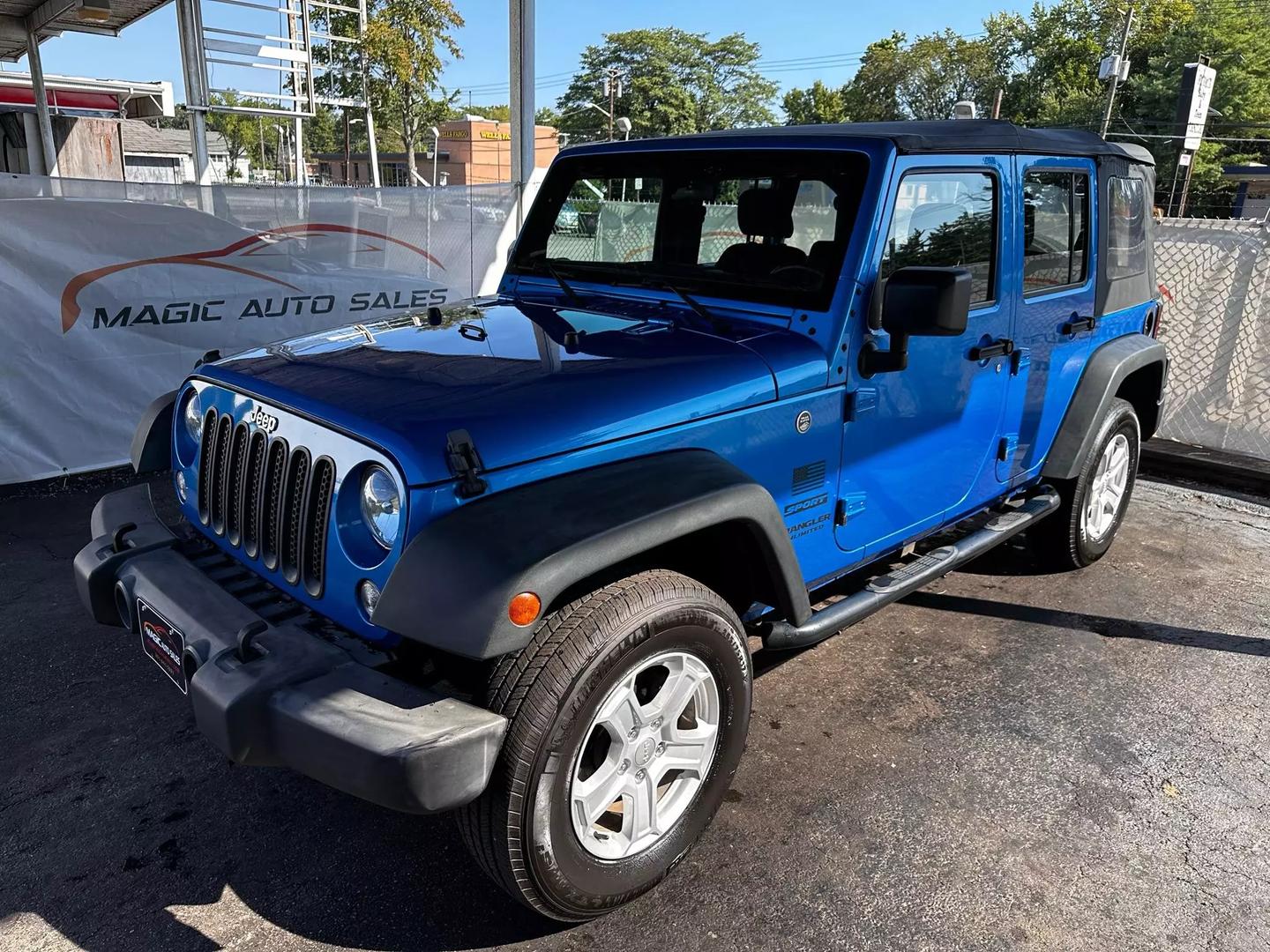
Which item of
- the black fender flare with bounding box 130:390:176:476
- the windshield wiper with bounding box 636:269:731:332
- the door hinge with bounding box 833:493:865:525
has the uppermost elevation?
the windshield wiper with bounding box 636:269:731:332

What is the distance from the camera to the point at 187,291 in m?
6.05

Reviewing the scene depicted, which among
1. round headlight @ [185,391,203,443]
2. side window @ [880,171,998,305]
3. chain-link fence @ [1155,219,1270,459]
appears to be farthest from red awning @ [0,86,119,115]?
side window @ [880,171,998,305]

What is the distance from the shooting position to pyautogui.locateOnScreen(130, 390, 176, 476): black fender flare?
3.08 meters

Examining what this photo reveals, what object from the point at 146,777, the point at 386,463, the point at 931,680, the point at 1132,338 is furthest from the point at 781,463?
the point at 1132,338

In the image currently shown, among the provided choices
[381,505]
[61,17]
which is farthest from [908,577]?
[61,17]

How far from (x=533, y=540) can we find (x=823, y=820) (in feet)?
4.75

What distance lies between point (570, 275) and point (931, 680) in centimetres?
214

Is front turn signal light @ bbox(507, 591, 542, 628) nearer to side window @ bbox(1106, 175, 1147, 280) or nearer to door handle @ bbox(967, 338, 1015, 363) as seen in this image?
door handle @ bbox(967, 338, 1015, 363)

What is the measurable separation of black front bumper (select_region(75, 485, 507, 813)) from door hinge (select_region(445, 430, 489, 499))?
46 cm

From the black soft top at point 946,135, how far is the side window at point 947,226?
0.32ft

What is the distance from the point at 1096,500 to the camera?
459 cm

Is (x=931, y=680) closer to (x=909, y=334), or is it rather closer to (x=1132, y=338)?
(x=909, y=334)

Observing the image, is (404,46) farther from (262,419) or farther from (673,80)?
(673,80)

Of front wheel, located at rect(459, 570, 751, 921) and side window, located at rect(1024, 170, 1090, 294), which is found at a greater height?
side window, located at rect(1024, 170, 1090, 294)
